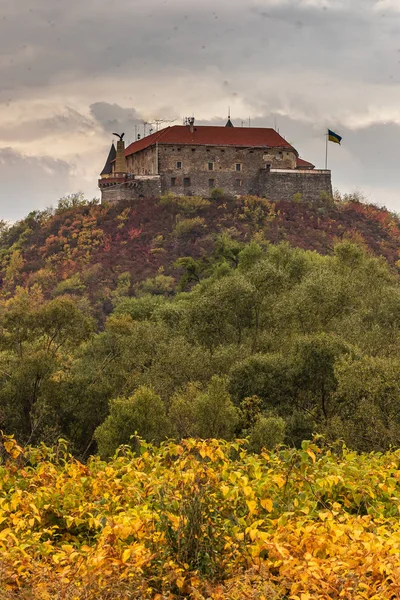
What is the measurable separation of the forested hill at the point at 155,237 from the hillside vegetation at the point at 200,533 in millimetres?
63217

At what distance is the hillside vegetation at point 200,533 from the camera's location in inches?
297

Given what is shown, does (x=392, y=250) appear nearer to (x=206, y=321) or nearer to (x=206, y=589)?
(x=206, y=321)

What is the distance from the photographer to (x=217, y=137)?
302ft

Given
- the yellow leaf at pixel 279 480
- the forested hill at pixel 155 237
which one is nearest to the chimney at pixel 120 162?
the forested hill at pixel 155 237

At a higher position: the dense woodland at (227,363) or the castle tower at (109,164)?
the castle tower at (109,164)

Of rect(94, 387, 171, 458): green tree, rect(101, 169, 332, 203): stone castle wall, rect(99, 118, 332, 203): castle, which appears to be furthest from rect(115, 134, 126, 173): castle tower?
rect(94, 387, 171, 458): green tree

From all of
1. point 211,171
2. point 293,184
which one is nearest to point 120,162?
point 211,171

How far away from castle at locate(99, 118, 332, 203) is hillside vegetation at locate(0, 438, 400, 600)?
79141mm

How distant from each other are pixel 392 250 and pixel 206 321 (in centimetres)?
4710

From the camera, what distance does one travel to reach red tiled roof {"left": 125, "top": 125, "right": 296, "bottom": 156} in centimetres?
9062

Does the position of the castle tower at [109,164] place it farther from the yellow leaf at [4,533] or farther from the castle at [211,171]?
the yellow leaf at [4,533]

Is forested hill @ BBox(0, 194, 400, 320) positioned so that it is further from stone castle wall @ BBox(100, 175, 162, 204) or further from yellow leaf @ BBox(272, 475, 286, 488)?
yellow leaf @ BBox(272, 475, 286, 488)

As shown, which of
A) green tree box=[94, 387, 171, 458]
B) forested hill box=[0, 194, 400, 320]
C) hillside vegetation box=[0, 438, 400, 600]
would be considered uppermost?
forested hill box=[0, 194, 400, 320]

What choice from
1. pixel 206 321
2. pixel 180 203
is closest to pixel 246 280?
pixel 206 321
